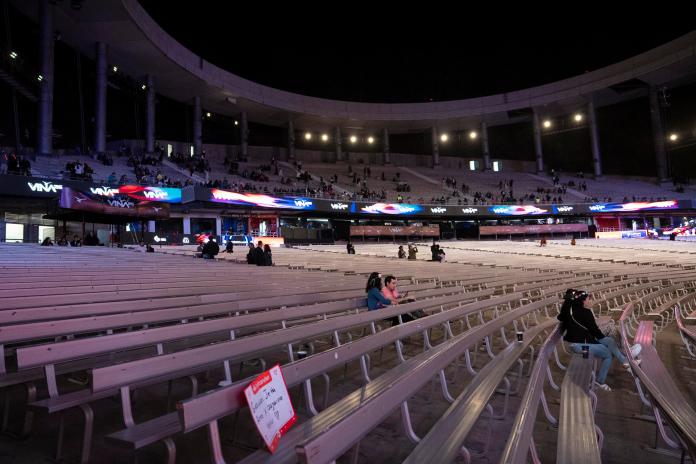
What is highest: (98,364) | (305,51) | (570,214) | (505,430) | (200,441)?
(305,51)

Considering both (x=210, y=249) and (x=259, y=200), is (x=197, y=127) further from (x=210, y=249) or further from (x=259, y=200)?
(x=210, y=249)

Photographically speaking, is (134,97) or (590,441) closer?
(590,441)

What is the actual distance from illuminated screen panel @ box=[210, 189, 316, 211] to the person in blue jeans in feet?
85.4

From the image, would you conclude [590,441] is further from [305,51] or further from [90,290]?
[305,51]

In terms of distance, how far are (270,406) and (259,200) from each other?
31.0m

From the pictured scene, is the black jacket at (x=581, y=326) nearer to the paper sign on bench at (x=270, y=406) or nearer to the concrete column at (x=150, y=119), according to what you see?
the paper sign on bench at (x=270, y=406)

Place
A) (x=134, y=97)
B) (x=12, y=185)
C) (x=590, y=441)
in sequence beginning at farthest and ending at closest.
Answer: (x=134, y=97), (x=12, y=185), (x=590, y=441)

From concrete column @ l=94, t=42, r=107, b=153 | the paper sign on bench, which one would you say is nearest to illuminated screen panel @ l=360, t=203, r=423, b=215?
concrete column @ l=94, t=42, r=107, b=153

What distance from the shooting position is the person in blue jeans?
4.73 metres

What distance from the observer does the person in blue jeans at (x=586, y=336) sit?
4.73 metres

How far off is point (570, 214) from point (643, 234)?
6875mm

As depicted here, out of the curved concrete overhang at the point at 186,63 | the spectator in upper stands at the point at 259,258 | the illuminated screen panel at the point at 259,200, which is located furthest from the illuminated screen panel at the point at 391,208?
the spectator in upper stands at the point at 259,258

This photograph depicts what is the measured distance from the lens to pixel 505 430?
335 centimetres

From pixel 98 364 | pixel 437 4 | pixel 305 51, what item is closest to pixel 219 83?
pixel 305 51
